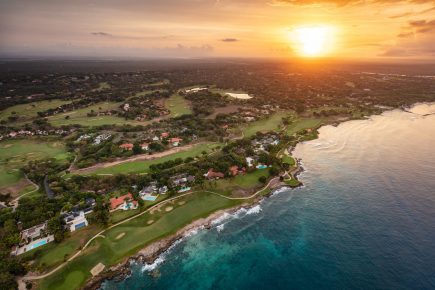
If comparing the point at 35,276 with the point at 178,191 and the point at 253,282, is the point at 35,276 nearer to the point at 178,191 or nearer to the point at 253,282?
the point at 178,191

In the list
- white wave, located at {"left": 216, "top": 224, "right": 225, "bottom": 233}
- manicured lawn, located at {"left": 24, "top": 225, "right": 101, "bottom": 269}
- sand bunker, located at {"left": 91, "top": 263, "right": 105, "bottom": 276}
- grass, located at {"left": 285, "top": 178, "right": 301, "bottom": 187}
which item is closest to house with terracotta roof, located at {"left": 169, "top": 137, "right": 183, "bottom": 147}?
grass, located at {"left": 285, "top": 178, "right": 301, "bottom": 187}

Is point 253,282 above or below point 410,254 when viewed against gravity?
below

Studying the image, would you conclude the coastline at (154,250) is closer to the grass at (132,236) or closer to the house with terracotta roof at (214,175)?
the grass at (132,236)

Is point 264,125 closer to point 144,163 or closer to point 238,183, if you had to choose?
point 238,183

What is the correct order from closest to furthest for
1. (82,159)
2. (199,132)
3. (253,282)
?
1. (253,282)
2. (82,159)
3. (199,132)

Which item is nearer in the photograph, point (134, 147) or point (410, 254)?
point (410, 254)

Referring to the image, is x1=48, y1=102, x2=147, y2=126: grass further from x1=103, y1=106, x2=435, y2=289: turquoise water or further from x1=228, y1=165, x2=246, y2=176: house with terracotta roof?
x1=103, y1=106, x2=435, y2=289: turquoise water

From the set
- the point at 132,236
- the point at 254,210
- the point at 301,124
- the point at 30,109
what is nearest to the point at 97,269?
the point at 132,236

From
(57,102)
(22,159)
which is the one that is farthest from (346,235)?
(57,102)
